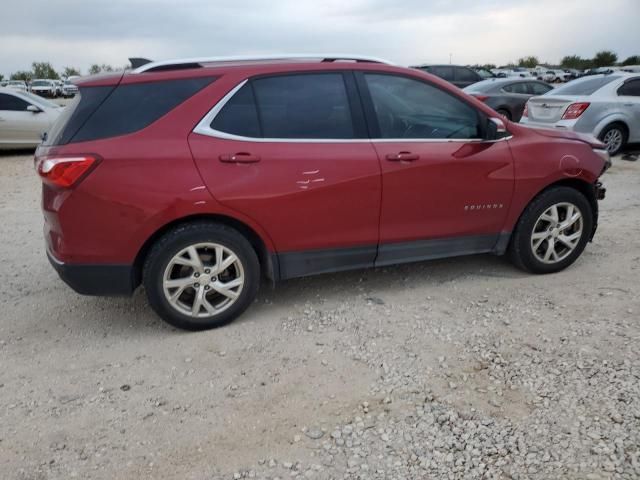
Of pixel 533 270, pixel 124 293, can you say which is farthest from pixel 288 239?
pixel 533 270

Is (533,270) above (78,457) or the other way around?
above

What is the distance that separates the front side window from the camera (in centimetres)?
383

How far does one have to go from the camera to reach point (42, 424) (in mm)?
2727

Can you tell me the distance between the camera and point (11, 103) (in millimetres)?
11102

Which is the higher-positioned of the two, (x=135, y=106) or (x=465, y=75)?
(x=465, y=75)

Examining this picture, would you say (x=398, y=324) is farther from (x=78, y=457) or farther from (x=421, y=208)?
(x=78, y=457)

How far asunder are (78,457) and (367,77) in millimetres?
2911

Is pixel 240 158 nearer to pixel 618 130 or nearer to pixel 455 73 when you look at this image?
pixel 618 130

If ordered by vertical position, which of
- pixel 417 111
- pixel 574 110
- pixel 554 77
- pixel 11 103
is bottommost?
pixel 417 111

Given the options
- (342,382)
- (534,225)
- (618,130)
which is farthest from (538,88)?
(342,382)

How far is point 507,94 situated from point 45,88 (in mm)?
37273

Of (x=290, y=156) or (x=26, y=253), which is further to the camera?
(x=26, y=253)

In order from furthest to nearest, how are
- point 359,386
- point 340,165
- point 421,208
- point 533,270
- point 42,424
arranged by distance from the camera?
point 533,270 < point 421,208 < point 340,165 < point 359,386 < point 42,424

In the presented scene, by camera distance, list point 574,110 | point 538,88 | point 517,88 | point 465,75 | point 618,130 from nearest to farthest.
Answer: point 574,110
point 618,130
point 517,88
point 538,88
point 465,75
